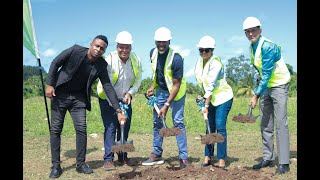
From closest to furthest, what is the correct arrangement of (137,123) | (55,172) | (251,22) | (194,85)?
1. (251,22)
2. (55,172)
3. (137,123)
4. (194,85)

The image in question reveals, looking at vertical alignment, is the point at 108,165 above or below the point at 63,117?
below

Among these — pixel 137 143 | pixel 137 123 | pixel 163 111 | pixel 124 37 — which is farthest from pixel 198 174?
pixel 137 123

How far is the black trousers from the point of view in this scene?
618 centimetres

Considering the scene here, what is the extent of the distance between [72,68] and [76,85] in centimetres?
→ 27

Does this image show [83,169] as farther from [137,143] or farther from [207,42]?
[137,143]

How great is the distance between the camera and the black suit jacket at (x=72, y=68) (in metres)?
6.01

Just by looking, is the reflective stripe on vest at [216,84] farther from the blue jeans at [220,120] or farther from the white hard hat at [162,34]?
the white hard hat at [162,34]

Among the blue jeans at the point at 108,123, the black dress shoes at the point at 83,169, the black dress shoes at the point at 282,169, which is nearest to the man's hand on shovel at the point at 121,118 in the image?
the blue jeans at the point at 108,123

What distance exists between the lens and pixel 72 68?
6066mm

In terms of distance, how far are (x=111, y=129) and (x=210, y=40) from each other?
2062 millimetres

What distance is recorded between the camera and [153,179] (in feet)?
19.1

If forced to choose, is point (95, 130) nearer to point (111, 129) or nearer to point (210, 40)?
point (111, 129)

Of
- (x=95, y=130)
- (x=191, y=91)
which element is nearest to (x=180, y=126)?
(x=95, y=130)

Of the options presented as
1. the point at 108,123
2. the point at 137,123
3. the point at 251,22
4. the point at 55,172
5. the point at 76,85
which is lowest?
the point at 55,172
